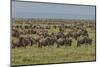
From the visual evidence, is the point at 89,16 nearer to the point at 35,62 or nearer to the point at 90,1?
the point at 90,1

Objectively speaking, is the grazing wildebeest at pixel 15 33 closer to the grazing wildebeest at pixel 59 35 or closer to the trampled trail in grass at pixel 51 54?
the trampled trail in grass at pixel 51 54

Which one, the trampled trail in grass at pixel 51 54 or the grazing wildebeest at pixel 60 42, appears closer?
the trampled trail in grass at pixel 51 54

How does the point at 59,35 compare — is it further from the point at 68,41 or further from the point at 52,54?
the point at 52,54

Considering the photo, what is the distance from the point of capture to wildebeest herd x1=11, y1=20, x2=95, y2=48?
284 centimetres

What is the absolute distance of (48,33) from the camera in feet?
9.80

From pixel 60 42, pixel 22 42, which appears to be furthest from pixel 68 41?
pixel 22 42

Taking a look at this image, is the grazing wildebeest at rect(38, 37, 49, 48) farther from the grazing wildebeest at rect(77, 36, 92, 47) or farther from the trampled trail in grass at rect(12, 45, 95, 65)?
the grazing wildebeest at rect(77, 36, 92, 47)

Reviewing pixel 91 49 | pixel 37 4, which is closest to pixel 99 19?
pixel 91 49

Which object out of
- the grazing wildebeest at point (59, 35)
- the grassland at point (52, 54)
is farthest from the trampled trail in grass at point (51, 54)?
the grazing wildebeest at point (59, 35)

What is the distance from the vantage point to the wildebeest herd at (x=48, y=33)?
2.84 meters

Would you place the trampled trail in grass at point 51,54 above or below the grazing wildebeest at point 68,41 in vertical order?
below

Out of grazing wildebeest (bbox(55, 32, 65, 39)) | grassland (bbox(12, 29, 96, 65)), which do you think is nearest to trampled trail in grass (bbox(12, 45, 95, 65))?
grassland (bbox(12, 29, 96, 65))

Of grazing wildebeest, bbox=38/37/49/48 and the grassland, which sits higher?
grazing wildebeest, bbox=38/37/49/48

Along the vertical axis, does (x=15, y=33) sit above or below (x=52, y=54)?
above
